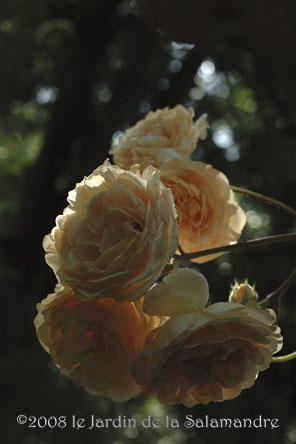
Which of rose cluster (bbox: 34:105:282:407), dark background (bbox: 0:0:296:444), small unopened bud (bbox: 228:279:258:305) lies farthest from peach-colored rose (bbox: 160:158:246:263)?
dark background (bbox: 0:0:296:444)

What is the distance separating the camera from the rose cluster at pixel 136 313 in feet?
1.30

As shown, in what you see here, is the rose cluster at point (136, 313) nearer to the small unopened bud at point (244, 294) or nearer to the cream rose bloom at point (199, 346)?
the cream rose bloom at point (199, 346)

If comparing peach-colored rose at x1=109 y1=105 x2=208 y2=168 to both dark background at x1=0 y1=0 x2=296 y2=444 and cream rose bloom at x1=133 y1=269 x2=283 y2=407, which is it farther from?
dark background at x1=0 y1=0 x2=296 y2=444

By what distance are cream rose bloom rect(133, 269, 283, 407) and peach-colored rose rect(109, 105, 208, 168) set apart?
0.30 meters

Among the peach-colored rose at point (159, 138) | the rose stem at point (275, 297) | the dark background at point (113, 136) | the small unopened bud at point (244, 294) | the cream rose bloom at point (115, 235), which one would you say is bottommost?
the dark background at point (113, 136)

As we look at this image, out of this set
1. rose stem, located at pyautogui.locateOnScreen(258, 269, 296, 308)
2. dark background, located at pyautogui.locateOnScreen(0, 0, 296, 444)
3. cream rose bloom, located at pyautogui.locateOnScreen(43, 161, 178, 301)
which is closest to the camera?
cream rose bloom, located at pyautogui.locateOnScreen(43, 161, 178, 301)

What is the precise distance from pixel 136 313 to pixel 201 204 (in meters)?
0.21

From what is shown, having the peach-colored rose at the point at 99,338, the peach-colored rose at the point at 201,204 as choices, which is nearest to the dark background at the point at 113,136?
the peach-colored rose at the point at 201,204

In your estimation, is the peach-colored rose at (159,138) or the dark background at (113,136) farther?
the dark background at (113,136)

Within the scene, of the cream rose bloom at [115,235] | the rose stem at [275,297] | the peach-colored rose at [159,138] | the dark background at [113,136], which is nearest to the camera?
the cream rose bloom at [115,235]

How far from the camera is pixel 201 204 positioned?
0.61 metres

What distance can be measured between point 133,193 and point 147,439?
2.17 m

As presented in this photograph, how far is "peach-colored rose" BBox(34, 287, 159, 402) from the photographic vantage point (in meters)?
0.42

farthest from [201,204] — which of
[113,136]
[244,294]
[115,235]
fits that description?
[113,136]
